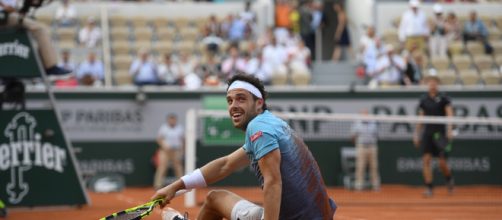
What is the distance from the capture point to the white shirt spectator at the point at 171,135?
23266 mm

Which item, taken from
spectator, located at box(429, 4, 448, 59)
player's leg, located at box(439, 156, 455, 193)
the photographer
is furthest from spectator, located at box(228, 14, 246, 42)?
the photographer

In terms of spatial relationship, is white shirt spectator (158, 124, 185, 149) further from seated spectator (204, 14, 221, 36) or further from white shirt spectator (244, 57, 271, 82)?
seated spectator (204, 14, 221, 36)

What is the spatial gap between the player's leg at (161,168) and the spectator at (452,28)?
8.19 m

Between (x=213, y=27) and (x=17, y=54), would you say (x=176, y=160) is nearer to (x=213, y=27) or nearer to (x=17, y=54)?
(x=213, y=27)

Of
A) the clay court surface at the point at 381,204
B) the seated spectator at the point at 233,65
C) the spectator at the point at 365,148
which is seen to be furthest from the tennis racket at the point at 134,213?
the seated spectator at the point at 233,65

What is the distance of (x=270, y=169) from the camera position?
7.98 metres

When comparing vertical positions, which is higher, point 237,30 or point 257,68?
point 237,30

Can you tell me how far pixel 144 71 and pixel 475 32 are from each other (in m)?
8.25

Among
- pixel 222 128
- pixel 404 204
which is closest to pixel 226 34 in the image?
Answer: pixel 222 128

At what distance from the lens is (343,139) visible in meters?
23.2

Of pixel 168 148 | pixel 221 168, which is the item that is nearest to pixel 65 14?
pixel 168 148

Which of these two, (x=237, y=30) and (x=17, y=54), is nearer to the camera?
(x=17, y=54)

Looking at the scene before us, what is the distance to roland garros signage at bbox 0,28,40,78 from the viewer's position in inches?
617

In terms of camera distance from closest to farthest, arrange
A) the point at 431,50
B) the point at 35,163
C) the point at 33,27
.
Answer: the point at 33,27, the point at 35,163, the point at 431,50
